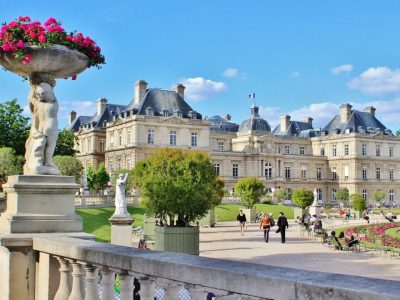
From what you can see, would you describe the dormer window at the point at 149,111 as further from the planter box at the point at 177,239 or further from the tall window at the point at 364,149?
the planter box at the point at 177,239

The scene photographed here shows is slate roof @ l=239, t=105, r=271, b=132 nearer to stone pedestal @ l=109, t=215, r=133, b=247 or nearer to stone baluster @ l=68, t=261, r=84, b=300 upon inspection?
stone pedestal @ l=109, t=215, r=133, b=247

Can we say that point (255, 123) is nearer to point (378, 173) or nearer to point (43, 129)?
point (378, 173)

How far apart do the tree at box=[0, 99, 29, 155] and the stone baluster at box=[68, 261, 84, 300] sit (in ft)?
130

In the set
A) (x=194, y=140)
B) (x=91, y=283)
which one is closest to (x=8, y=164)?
(x=194, y=140)

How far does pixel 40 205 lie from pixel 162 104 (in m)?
55.0

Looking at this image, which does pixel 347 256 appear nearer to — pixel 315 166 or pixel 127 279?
pixel 127 279

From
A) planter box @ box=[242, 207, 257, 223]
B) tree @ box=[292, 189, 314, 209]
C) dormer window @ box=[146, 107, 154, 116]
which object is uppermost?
dormer window @ box=[146, 107, 154, 116]

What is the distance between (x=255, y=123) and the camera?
73688 mm

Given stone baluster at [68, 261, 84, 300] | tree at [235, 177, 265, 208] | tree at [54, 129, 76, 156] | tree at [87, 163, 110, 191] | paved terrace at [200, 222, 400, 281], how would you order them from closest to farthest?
stone baluster at [68, 261, 84, 300] → paved terrace at [200, 222, 400, 281] → tree at [235, 177, 265, 208] → tree at [54, 129, 76, 156] → tree at [87, 163, 110, 191]

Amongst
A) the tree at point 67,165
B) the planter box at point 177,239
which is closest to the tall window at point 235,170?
the tree at point 67,165

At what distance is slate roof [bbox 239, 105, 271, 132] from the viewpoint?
73.6 meters

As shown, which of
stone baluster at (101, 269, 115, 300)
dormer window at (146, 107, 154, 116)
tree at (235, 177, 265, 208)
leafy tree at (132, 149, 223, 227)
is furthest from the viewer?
dormer window at (146, 107, 154, 116)

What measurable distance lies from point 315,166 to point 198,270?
247 feet

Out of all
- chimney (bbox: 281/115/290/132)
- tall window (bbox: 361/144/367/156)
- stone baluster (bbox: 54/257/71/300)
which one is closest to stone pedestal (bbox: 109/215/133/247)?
stone baluster (bbox: 54/257/71/300)
